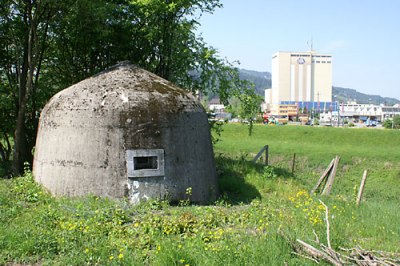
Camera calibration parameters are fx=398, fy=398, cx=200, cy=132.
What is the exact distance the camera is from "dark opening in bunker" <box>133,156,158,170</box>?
8.82 metres

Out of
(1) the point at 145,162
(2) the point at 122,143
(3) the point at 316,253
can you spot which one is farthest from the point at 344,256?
(2) the point at 122,143

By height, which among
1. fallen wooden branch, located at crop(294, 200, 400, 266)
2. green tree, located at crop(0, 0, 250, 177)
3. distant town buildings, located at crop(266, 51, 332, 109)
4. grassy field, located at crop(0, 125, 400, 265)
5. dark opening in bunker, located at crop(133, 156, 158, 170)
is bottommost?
grassy field, located at crop(0, 125, 400, 265)

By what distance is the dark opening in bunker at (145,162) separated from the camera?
28.9 feet

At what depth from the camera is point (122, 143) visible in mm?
8656

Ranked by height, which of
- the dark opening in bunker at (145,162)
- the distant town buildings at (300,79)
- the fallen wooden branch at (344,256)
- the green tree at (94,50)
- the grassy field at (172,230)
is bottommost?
the grassy field at (172,230)

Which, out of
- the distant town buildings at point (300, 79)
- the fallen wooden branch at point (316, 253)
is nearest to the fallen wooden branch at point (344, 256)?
the fallen wooden branch at point (316, 253)

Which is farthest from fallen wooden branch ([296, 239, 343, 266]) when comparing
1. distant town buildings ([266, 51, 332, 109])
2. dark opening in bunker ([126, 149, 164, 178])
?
distant town buildings ([266, 51, 332, 109])

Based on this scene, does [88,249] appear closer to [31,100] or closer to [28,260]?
[28,260]

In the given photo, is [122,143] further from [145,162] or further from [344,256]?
[344,256]

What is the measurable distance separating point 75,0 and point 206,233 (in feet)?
26.7

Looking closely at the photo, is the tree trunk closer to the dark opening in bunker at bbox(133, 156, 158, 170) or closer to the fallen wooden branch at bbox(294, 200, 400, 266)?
the dark opening in bunker at bbox(133, 156, 158, 170)

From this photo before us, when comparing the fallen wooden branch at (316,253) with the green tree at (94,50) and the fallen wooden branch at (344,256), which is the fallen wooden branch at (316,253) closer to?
the fallen wooden branch at (344,256)

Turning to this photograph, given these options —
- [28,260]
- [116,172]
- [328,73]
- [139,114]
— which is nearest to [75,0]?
[139,114]

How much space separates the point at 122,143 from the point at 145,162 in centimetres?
70
